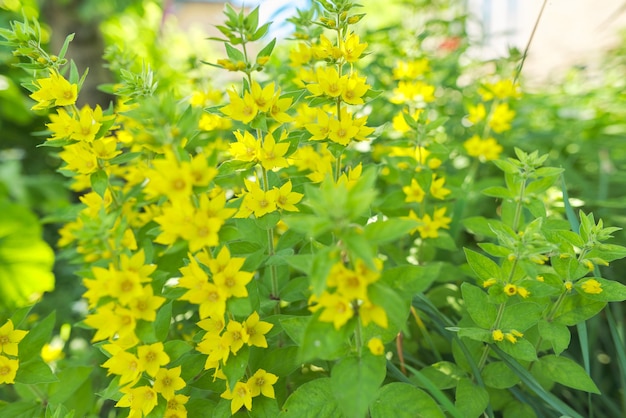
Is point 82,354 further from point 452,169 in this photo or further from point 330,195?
point 452,169

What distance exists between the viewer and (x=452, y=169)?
5.65 feet

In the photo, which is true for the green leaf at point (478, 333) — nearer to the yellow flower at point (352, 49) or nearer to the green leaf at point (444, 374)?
the green leaf at point (444, 374)

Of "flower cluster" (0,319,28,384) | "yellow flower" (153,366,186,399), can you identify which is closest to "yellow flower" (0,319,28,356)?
"flower cluster" (0,319,28,384)

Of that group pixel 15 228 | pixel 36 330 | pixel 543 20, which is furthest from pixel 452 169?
pixel 543 20

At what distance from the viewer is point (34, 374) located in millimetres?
807

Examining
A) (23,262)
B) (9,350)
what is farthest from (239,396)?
(23,262)

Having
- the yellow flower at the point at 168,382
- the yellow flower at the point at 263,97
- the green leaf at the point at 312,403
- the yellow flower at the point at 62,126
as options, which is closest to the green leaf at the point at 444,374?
the green leaf at the point at 312,403

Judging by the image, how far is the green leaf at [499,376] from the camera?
33.8 inches

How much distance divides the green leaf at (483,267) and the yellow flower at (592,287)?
146mm

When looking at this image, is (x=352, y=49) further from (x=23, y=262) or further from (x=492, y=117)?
(x=23, y=262)

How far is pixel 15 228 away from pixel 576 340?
205 centimetres

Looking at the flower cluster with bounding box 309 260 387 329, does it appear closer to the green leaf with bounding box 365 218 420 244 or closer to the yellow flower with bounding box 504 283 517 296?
the green leaf with bounding box 365 218 420 244

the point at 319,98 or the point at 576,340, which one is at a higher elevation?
the point at 319,98

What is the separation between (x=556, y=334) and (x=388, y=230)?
0.46m
